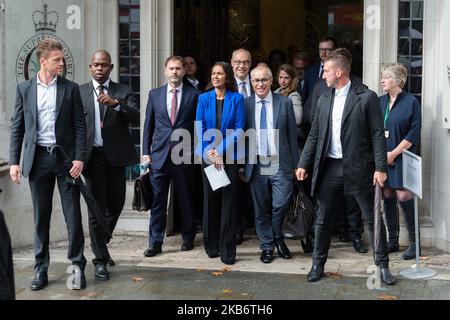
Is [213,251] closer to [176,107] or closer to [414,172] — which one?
[176,107]

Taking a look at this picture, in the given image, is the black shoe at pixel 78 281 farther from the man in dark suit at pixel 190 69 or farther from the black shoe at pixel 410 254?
the black shoe at pixel 410 254

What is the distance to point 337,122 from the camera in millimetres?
6859

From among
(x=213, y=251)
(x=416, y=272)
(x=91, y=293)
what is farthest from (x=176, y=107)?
(x=416, y=272)

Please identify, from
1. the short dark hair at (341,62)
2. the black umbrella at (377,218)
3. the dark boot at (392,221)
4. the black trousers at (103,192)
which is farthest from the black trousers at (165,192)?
the black umbrella at (377,218)

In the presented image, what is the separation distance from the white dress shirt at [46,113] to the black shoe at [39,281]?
41.2 inches

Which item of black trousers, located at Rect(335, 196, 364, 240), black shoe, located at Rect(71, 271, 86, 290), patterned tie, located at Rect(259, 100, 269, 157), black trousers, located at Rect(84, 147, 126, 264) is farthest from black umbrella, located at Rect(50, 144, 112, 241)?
black trousers, located at Rect(335, 196, 364, 240)

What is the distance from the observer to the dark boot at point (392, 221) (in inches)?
314

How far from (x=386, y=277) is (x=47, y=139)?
2913 millimetres

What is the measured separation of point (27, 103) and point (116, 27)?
239 centimetres

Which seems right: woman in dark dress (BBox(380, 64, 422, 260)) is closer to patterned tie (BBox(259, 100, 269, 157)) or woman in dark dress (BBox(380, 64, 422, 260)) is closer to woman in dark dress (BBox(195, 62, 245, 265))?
patterned tie (BBox(259, 100, 269, 157))

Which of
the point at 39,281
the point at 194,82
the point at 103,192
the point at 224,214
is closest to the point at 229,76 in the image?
the point at 194,82

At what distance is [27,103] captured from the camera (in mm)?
6754
